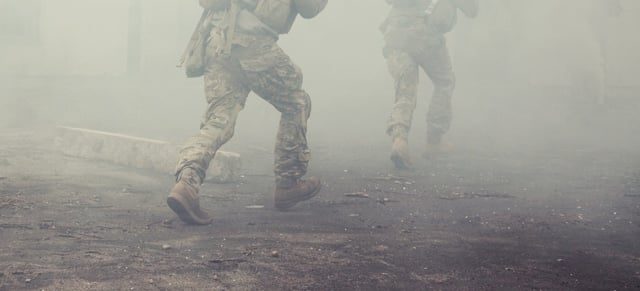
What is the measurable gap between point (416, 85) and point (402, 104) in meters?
0.28

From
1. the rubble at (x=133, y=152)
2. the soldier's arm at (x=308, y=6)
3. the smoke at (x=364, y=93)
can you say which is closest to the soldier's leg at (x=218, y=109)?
the soldier's arm at (x=308, y=6)

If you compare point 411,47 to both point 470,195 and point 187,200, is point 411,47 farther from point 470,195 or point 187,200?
point 187,200

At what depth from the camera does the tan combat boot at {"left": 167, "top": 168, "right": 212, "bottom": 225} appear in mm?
3682

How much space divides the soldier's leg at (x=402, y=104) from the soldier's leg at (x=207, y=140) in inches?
93.6

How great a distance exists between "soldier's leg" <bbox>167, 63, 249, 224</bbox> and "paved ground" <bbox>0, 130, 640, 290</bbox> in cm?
14

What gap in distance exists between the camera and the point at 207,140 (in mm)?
4051

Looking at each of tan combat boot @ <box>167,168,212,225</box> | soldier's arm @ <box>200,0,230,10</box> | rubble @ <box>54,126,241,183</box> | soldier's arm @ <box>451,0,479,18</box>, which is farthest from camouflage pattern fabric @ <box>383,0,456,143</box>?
tan combat boot @ <box>167,168,212,225</box>

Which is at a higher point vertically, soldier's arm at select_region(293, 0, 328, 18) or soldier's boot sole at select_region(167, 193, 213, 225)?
soldier's arm at select_region(293, 0, 328, 18)

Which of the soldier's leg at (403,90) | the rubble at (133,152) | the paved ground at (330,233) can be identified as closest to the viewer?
the paved ground at (330,233)

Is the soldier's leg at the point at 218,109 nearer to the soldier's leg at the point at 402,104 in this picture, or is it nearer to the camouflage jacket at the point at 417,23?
the soldier's leg at the point at 402,104

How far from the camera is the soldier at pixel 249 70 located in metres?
4.19

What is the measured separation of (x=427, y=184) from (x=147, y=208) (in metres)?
2.34

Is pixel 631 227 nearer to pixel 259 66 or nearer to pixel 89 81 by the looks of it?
pixel 259 66

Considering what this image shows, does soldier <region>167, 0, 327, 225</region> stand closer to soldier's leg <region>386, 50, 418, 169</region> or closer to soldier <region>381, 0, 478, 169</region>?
soldier's leg <region>386, 50, 418, 169</region>
